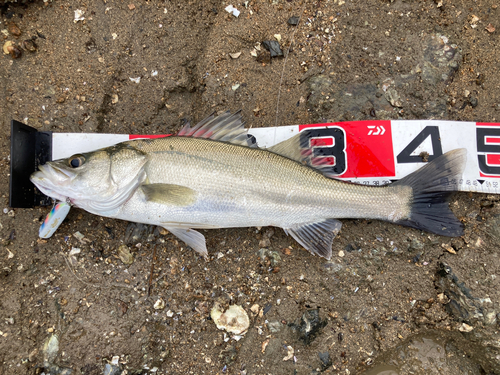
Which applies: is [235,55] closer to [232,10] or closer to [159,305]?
[232,10]

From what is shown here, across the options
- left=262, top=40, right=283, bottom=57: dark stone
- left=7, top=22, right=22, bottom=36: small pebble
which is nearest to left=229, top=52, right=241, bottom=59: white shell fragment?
left=262, top=40, right=283, bottom=57: dark stone

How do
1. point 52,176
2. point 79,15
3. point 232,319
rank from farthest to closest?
point 79,15 < point 232,319 < point 52,176

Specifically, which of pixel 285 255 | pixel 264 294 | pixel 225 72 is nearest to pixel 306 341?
pixel 264 294

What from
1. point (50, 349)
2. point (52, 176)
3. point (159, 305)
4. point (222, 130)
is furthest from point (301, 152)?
point (50, 349)

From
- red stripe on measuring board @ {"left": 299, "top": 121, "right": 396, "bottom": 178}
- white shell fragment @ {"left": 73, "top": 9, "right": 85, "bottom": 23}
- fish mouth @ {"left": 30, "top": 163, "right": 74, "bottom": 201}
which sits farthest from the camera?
white shell fragment @ {"left": 73, "top": 9, "right": 85, "bottom": 23}

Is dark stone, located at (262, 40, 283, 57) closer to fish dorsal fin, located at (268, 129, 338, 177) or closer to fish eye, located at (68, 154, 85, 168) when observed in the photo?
fish dorsal fin, located at (268, 129, 338, 177)

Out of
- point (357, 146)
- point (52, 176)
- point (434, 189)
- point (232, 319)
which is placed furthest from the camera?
point (357, 146)

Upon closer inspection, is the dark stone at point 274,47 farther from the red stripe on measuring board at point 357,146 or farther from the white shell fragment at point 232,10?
the red stripe on measuring board at point 357,146
